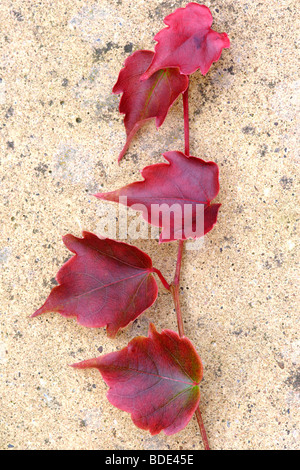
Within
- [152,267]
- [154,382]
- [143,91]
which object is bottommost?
[154,382]

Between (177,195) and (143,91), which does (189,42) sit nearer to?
(143,91)

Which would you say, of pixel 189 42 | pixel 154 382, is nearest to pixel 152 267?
pixel 154 382

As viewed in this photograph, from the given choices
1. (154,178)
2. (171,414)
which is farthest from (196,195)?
(171,414)

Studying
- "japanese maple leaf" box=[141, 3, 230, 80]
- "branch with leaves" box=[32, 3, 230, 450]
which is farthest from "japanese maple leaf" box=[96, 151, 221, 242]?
"japanese maple leaf" box=[141, 3, 230, 80]

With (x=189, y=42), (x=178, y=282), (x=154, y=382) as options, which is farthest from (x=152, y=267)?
(x=189, y=42)

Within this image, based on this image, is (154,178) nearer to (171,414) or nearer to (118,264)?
(118,264)

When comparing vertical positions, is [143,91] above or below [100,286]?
above

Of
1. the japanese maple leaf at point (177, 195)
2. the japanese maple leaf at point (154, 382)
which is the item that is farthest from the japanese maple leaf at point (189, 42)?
the japanese maple leaf at point (154, 382)

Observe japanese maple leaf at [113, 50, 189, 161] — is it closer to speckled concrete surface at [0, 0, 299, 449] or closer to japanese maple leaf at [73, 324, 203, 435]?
speckled concrete surface at [0, 0, 299, 449]

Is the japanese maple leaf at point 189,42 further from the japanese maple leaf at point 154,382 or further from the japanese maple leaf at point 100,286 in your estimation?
the japanese maple leaf at point 154,382
